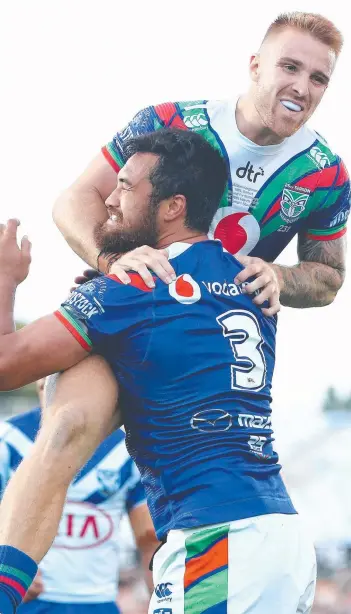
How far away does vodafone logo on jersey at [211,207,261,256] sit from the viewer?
585 centimetres

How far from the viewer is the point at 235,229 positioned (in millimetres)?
5902

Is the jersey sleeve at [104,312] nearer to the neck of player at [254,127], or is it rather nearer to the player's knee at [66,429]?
the player's knee at [66,429]

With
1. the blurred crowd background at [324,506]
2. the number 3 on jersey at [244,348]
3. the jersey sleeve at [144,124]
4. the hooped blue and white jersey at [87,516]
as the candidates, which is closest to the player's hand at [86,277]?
the jersey sleeve at [144,124]

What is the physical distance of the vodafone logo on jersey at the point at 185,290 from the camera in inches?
190

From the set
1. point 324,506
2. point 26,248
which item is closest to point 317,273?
point 26,248

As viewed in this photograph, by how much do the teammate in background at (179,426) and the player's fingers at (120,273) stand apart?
1.4 inches

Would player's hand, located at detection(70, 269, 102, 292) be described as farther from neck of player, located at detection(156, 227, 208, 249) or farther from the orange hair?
the orange hair

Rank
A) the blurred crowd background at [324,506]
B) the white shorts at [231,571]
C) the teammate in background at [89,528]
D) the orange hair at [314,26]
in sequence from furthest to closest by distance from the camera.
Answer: the blurred crowd background at [324,506]
the teammate in background at [89,528]
the orange hair at [314,26]
the white shorts at [231,571]

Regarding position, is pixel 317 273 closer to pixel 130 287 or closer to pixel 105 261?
pixel 105 261

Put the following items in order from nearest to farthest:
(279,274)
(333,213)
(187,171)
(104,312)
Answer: (104,312) → (187,171) → (279,274) → (333,213)

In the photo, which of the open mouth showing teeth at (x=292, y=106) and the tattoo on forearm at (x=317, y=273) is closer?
the open mouth showing teeth at (x=292, y=106)

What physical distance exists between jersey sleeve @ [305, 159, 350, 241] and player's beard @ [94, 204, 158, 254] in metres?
1.16

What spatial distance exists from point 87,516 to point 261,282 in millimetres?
2611

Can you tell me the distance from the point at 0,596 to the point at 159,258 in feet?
4.76
